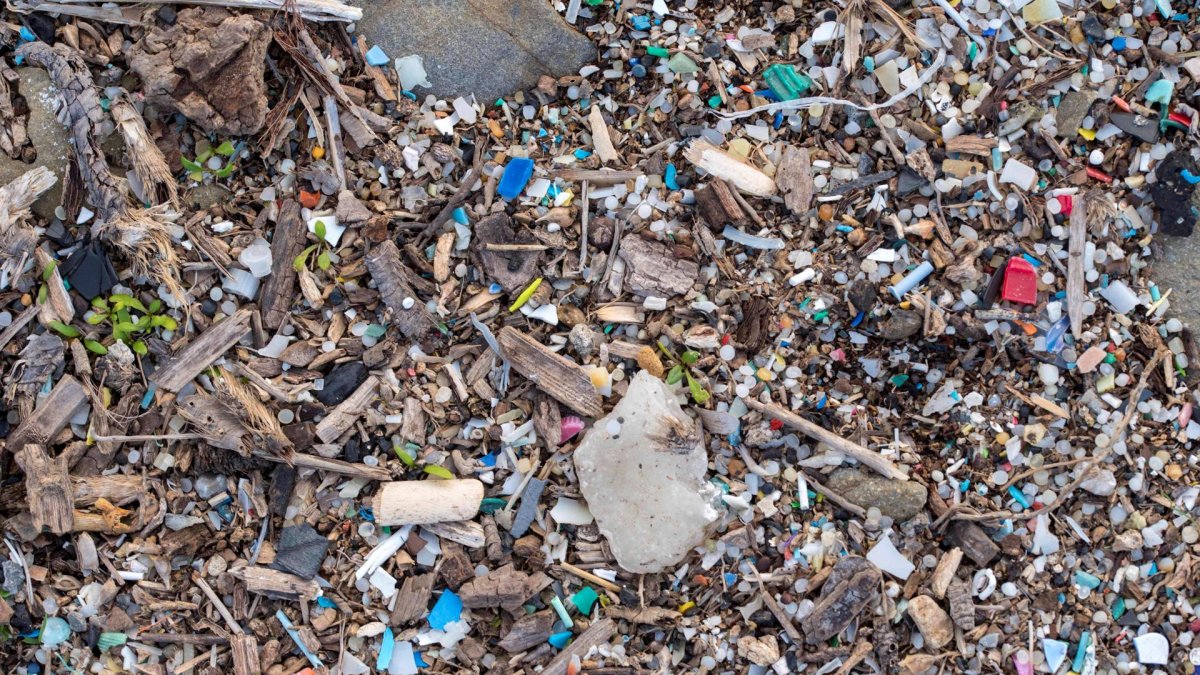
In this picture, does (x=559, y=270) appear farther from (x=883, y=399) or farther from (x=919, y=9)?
(x=919, y=9)

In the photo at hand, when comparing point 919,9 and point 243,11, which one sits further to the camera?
point 919,9

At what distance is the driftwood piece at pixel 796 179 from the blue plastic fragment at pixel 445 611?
1.55 metres

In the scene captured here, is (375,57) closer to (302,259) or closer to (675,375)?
(302,259)

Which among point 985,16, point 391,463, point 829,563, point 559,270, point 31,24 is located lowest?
point 829,563

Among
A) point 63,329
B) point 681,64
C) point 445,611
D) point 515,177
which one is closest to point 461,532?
point 445,611

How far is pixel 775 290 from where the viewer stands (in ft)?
8.85

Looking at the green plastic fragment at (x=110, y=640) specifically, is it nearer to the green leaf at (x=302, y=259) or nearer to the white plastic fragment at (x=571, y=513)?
the green leaf at (x=302, y=259)

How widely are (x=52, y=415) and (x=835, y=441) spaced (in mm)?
2305

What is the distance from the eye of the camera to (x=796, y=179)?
8.91 feet

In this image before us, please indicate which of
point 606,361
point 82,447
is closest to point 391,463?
point 606,361

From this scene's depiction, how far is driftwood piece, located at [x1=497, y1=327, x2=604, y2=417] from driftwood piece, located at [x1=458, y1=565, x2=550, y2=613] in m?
0.52

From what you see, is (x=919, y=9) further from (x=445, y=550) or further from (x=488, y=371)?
(x=445, y=550)

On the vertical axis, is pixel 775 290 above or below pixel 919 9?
below

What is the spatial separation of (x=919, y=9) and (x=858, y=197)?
636 mm
